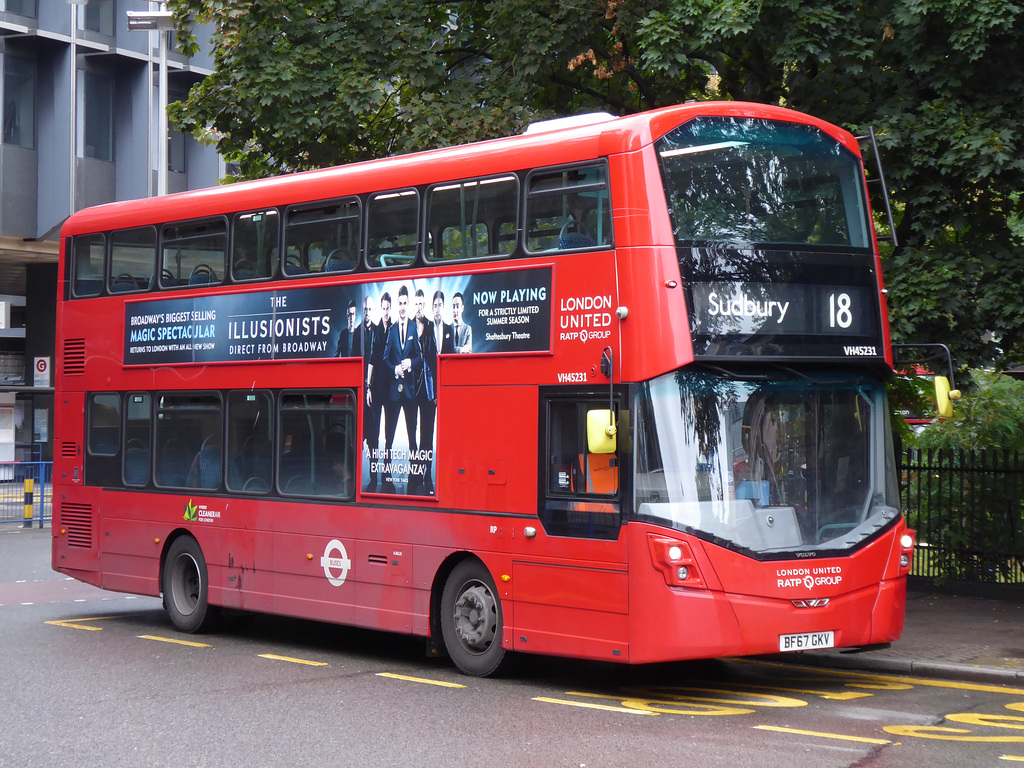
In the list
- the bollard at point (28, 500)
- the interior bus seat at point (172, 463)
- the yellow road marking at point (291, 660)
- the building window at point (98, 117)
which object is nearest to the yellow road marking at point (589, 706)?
the yellow road marking at point (291, 660)

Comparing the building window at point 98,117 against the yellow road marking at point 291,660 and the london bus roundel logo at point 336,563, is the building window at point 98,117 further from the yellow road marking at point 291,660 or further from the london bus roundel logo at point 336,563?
the london bus roundel logo at point 336,563

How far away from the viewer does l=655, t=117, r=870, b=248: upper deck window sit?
984 centimetres

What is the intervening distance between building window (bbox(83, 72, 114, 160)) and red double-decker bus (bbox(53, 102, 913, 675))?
25.4 m

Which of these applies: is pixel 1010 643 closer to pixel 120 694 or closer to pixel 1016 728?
pixel 1016 728

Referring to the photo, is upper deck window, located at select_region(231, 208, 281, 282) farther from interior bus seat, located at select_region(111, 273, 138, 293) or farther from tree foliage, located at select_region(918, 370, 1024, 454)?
tree foliage, located at select_region(918, 370, 1024, 454)

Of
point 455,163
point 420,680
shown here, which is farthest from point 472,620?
point 455,163

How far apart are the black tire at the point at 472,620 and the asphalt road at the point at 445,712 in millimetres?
199

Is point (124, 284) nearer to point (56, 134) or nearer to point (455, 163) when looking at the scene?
point (455, 163)

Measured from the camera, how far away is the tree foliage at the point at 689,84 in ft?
43.7

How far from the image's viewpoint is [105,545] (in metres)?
15.2

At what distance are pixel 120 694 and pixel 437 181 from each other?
4932 millimetres

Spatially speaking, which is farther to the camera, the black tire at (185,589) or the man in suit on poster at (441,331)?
the black tire at (185,589)

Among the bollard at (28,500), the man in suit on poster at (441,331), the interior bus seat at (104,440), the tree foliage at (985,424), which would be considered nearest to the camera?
the man in suit on poster at (441,331)

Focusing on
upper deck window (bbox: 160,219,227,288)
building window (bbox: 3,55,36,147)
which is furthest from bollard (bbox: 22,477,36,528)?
upper deck window (bbox: 160,219,227,288)
